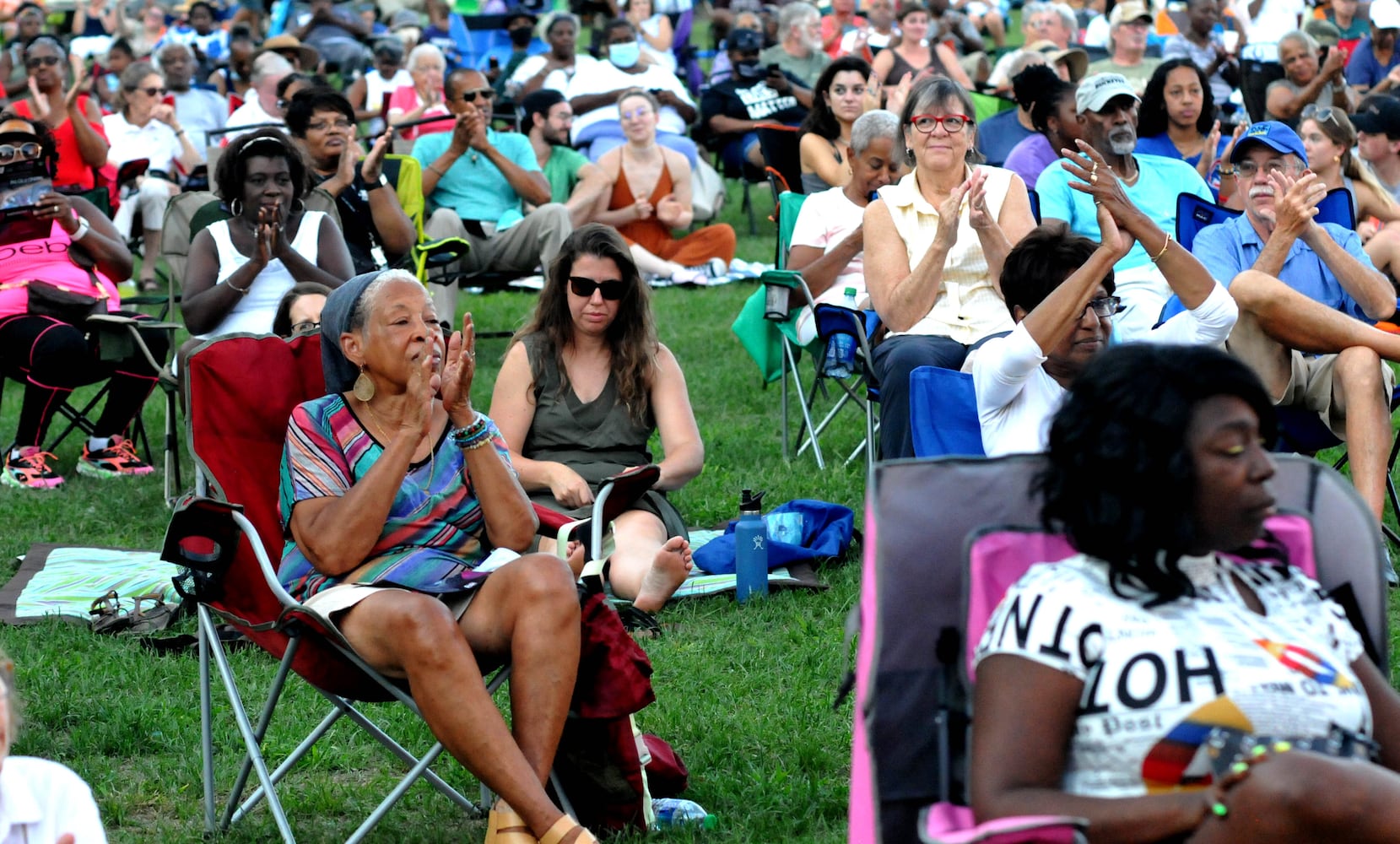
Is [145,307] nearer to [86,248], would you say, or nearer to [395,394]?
[86,248]

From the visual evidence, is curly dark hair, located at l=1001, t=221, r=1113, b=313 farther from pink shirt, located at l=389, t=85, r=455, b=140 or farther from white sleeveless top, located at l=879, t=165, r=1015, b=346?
pink shirt, located at l=389, t=85, r=455, b=140

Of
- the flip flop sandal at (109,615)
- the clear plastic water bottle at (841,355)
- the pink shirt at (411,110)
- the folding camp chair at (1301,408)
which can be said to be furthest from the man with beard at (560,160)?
the flip flop sandal at (109,615)

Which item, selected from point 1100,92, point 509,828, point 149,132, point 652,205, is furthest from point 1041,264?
point 149,132

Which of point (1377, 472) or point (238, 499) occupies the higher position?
point (238, 499)

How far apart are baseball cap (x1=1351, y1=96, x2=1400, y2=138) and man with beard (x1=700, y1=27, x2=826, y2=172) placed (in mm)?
4899

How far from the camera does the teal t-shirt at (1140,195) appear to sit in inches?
234

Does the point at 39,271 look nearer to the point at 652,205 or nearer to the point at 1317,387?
the point at 652,205

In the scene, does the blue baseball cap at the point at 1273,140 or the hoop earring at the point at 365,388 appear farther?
the blue baseball cap at the point at 1273,140

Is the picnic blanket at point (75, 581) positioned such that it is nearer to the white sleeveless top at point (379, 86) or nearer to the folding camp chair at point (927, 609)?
the folding camp chair at point (927, 609)

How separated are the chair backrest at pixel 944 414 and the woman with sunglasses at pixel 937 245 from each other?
779mm

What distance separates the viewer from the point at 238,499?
3645 millimetres

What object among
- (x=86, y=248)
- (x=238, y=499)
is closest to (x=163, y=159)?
(x=86, y=248)

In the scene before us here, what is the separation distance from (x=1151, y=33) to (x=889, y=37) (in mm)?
4110

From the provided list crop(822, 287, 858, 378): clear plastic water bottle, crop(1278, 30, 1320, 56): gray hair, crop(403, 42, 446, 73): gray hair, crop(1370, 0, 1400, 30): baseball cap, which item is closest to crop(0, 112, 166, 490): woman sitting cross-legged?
crop(822, 287, 858, 378): clear plastic water bottle
